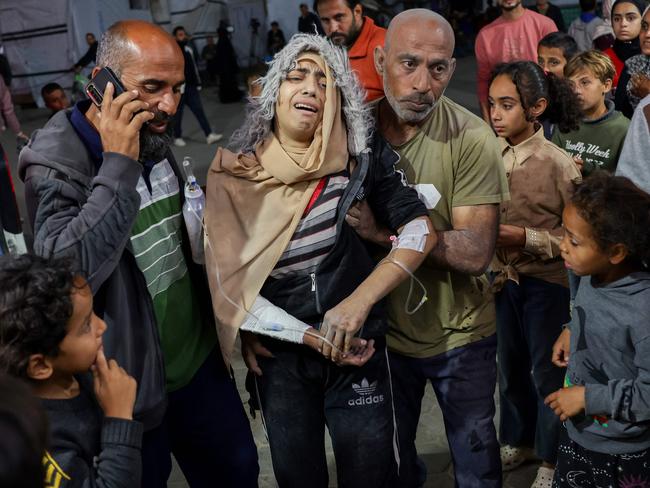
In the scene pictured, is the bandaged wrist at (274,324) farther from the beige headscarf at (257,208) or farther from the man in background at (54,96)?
the man in background at (54,96)

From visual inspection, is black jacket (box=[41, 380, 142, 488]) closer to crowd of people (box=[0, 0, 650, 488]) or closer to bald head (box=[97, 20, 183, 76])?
crowd of people (box=[0, 0, 650, 488])

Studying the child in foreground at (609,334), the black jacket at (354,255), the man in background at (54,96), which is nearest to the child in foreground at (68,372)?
the black jacket at (354,255)

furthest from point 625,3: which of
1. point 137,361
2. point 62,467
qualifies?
point 62,467

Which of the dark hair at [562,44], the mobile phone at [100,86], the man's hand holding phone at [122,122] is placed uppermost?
the mobile phone at [100,86]

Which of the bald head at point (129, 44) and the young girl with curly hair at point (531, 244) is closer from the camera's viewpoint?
the bald head at point (129, 44)

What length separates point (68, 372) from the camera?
68.6 inches

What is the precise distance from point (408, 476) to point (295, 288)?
0.96 meters

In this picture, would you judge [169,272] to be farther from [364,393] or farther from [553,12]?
[553,12]

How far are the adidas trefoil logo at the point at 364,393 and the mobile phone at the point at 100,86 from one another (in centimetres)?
121

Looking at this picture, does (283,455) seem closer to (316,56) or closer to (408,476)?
(408,476)

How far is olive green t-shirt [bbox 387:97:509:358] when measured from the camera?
2.46 m

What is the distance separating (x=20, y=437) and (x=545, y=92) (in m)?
2.73

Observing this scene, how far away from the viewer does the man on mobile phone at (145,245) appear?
74.7 inches

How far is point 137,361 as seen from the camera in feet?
6.83
